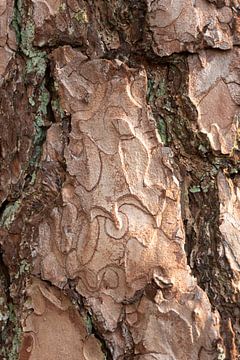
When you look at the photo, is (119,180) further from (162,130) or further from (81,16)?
(81,16)

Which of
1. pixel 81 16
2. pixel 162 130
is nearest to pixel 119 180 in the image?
pixel 162 130

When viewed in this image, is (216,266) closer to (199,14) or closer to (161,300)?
→ (161,300)

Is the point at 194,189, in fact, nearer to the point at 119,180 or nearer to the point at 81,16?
the point at 119,180

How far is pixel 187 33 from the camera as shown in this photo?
1.07 metres

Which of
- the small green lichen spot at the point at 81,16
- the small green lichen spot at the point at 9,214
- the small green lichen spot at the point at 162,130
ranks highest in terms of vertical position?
the small green lichen spot at the point at 81,16

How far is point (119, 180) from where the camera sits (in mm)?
1026

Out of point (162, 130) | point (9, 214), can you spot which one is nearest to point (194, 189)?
point (162, 130)

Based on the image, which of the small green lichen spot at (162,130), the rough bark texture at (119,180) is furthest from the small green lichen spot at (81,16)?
the small green lichen spot at (162,130)

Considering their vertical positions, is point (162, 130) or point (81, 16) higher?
point (81, 16)

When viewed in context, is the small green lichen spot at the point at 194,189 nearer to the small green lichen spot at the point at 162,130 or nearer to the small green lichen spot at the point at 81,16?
the small green lichen spot at the point at 162,130

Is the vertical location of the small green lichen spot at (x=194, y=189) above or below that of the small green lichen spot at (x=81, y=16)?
below

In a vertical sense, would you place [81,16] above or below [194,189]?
above

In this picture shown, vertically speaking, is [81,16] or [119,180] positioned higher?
[81,16]

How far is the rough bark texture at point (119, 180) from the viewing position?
1.01m
